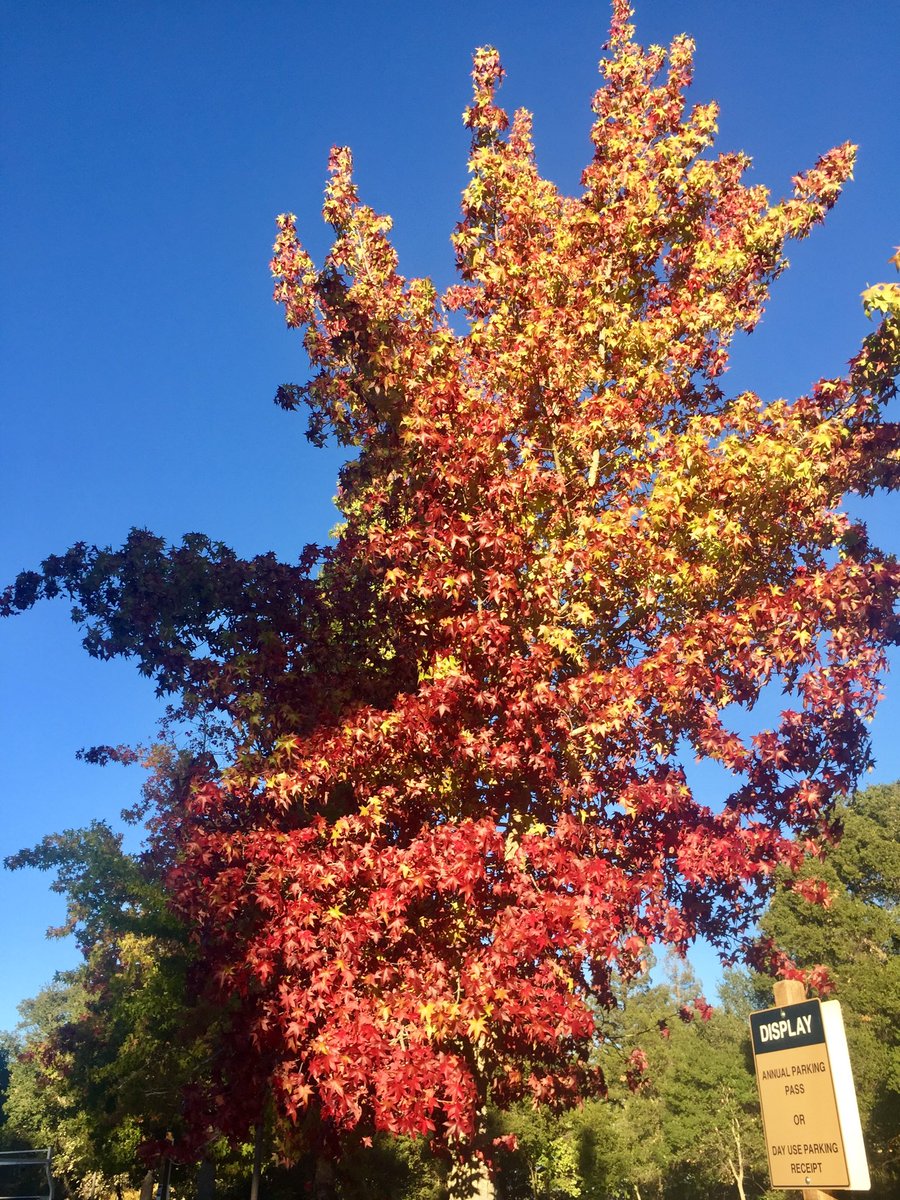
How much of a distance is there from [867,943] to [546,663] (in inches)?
1644

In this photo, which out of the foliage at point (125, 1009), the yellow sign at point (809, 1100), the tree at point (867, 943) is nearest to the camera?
Result: the yellow sign at point (809, 1100)

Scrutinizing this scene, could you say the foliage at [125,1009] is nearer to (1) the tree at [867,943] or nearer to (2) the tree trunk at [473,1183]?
(2) the tree trunk at [473,1183]

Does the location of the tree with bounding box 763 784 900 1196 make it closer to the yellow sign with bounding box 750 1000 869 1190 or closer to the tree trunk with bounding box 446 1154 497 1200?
the tree trunk with bounding box 446 1154 497 1200

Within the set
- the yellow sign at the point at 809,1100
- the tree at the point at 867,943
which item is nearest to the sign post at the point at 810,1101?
the yellow sign at the point at 809,1100

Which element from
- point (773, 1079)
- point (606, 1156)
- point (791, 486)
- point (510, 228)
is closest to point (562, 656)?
point (791, 486)

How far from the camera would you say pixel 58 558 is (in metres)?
9.98

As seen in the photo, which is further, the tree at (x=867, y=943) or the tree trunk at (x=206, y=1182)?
the tree at (x=867, y=943)

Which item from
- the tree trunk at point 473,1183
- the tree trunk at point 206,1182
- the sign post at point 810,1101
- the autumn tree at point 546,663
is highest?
the autumn tree at point 546,663

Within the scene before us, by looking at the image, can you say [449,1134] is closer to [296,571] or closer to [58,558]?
[296,571]

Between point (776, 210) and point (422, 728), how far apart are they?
776cm

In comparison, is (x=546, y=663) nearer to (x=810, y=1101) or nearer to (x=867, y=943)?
(x=810, y=1101)

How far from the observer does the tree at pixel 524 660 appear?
22.5 ft

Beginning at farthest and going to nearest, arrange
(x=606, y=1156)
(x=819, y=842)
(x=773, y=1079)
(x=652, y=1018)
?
(x=652, y=1018) < (x=606, y=1156) < (x=819, y=842) < (x=773, y=1079)

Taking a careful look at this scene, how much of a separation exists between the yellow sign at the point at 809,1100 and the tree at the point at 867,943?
22.9 metres
